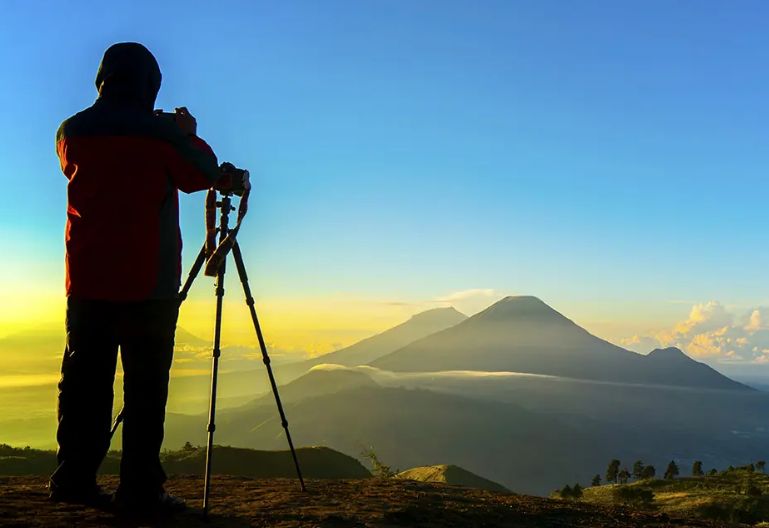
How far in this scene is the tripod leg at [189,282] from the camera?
5848 millimetres

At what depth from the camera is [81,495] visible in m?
5.52

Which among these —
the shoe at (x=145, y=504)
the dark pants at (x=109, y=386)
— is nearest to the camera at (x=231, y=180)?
the dark pants at (x=109, y=386)

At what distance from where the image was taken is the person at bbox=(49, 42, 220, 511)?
209 inches

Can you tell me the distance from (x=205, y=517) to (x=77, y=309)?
2.17 metres

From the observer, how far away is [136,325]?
5438mm

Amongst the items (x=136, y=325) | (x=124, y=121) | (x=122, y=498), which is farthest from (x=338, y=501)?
(x=124, y=121)

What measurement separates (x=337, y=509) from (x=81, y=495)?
7.83ft

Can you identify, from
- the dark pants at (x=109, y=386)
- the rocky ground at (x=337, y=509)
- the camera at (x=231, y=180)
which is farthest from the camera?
the camera at (x=231, y=180)

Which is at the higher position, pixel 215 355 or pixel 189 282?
pixel 189 282

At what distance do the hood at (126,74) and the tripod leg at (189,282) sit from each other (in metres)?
1.63

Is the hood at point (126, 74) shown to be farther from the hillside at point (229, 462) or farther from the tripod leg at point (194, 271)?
the hillside at point (229, 462)

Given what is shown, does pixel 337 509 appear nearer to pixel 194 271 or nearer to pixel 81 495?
pixel 81 495

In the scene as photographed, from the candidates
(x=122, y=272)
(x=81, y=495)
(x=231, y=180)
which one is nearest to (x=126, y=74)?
(x=231, y=180)

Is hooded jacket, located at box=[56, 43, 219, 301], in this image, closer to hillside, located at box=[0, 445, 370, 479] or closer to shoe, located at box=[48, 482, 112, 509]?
shoe, located at box=[48, 482, 112, 509]
